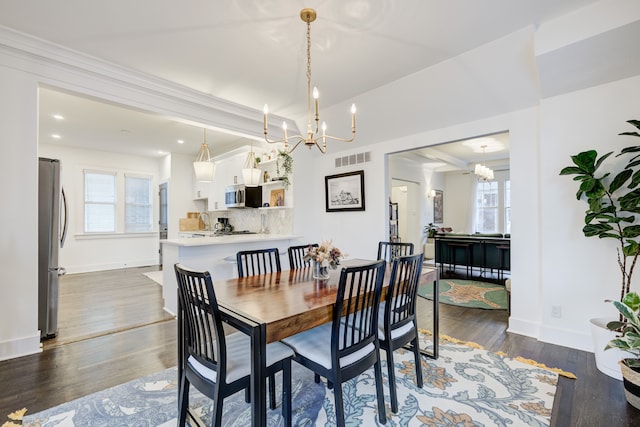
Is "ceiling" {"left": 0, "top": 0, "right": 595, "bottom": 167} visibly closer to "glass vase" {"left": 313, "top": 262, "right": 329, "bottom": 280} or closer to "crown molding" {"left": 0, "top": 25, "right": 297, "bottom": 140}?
"crown molding" {"left": 0, "top": 25, "right": 297, "bottom": 140}

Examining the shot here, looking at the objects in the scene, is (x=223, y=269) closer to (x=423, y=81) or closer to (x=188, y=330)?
(x=188, y=330)

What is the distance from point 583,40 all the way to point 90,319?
5.80 meters

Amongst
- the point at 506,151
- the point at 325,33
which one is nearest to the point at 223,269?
the point at 325,33

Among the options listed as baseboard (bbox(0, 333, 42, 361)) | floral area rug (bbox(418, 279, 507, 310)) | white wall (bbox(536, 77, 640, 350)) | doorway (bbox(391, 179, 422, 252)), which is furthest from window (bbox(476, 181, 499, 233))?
baseboard (bbox(0, 333, 42, 361))

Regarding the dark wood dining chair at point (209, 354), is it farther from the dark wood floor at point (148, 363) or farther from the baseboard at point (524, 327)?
the baseboard at point (524, 327)

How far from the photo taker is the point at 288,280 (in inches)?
95.8

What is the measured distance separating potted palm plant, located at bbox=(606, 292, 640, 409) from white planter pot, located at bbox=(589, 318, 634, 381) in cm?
24

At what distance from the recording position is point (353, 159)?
4.96 meters

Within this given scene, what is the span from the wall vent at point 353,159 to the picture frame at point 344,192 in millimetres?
176

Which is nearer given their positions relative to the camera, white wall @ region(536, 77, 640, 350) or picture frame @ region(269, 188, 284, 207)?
white wall @ region(536, 77, 640, 350)

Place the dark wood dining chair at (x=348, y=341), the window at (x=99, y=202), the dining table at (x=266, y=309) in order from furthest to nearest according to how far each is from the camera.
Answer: the window at (x=99, y=202)
the dark wood dining chair at (x=348, y=341)
the dining table at (x=266, y=309)

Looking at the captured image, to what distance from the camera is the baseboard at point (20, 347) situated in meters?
2.67

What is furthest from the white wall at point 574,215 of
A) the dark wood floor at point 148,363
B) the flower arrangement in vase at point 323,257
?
the flower arrangement in vase at point 323,257

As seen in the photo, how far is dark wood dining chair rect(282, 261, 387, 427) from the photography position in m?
1.66
